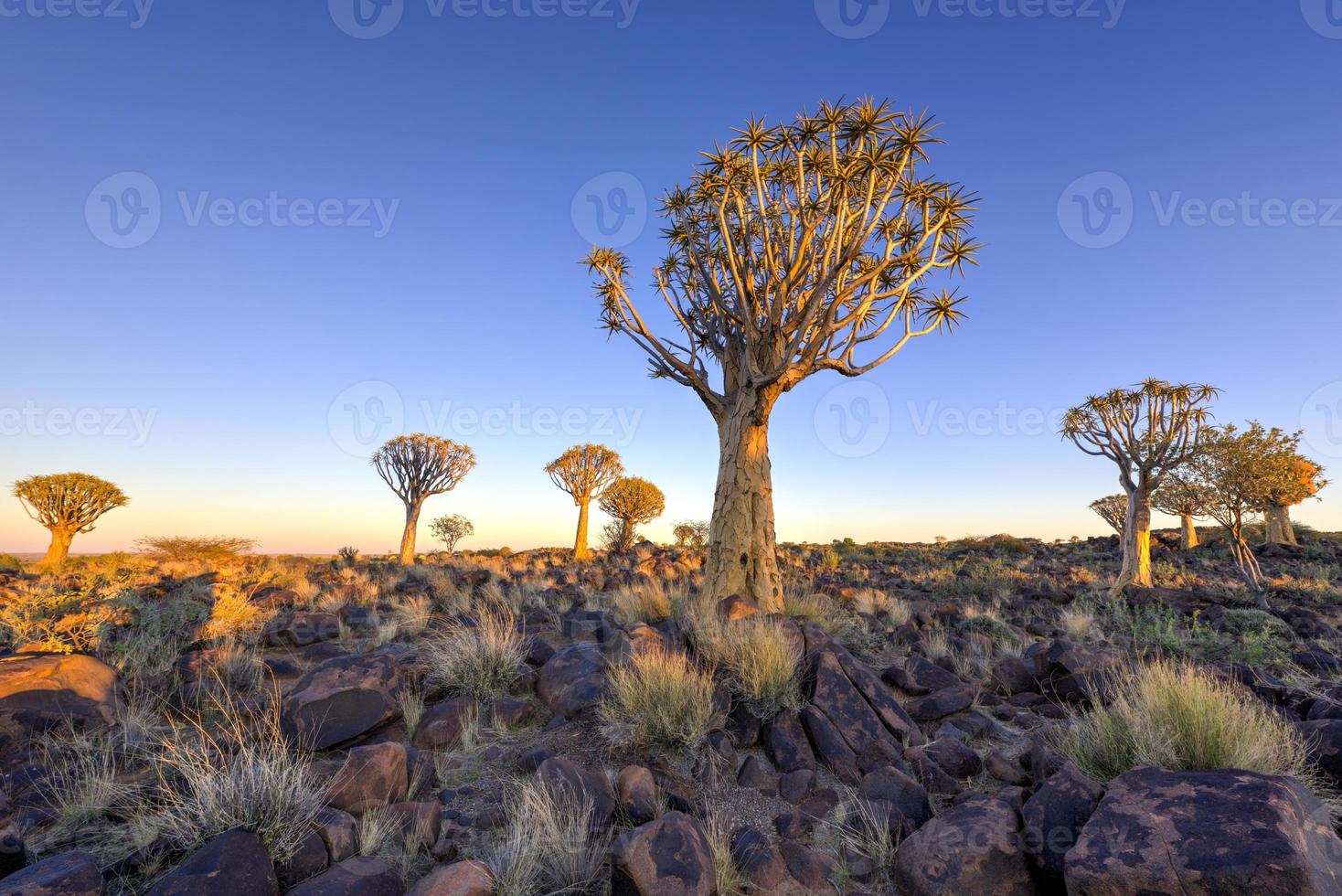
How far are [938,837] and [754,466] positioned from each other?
252 inches

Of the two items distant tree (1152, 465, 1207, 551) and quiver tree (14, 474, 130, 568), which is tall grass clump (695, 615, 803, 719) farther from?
quiver tree (14, 474, 130, 568)

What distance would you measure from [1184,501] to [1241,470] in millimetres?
7469

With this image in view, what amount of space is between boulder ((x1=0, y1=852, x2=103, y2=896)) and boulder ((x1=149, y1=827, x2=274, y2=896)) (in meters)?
0.31

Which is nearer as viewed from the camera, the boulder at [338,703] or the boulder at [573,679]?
the boulder at [338,703]

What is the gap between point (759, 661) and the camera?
19.3ft

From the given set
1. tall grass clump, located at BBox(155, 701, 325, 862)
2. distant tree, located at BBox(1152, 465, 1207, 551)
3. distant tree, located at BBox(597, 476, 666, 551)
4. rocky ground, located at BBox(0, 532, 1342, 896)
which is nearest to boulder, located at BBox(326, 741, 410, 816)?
rocky ground, located at BBox(0, 532, 1342, 896)

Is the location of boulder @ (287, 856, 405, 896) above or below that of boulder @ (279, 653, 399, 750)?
below

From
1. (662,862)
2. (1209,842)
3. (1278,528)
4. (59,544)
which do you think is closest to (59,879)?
(662,862)

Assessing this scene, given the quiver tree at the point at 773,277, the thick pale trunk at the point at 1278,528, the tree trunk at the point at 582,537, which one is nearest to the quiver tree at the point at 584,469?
the tree trunk at the point at 582,537

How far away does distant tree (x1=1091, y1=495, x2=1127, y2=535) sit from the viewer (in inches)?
1225

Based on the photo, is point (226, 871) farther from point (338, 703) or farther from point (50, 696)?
point (50, 696)

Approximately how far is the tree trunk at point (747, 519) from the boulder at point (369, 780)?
5.83m

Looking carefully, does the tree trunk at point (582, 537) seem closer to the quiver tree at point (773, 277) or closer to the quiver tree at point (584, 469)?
the quiver tree at point (584, 469)

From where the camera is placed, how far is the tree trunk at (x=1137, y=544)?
16.7 m
